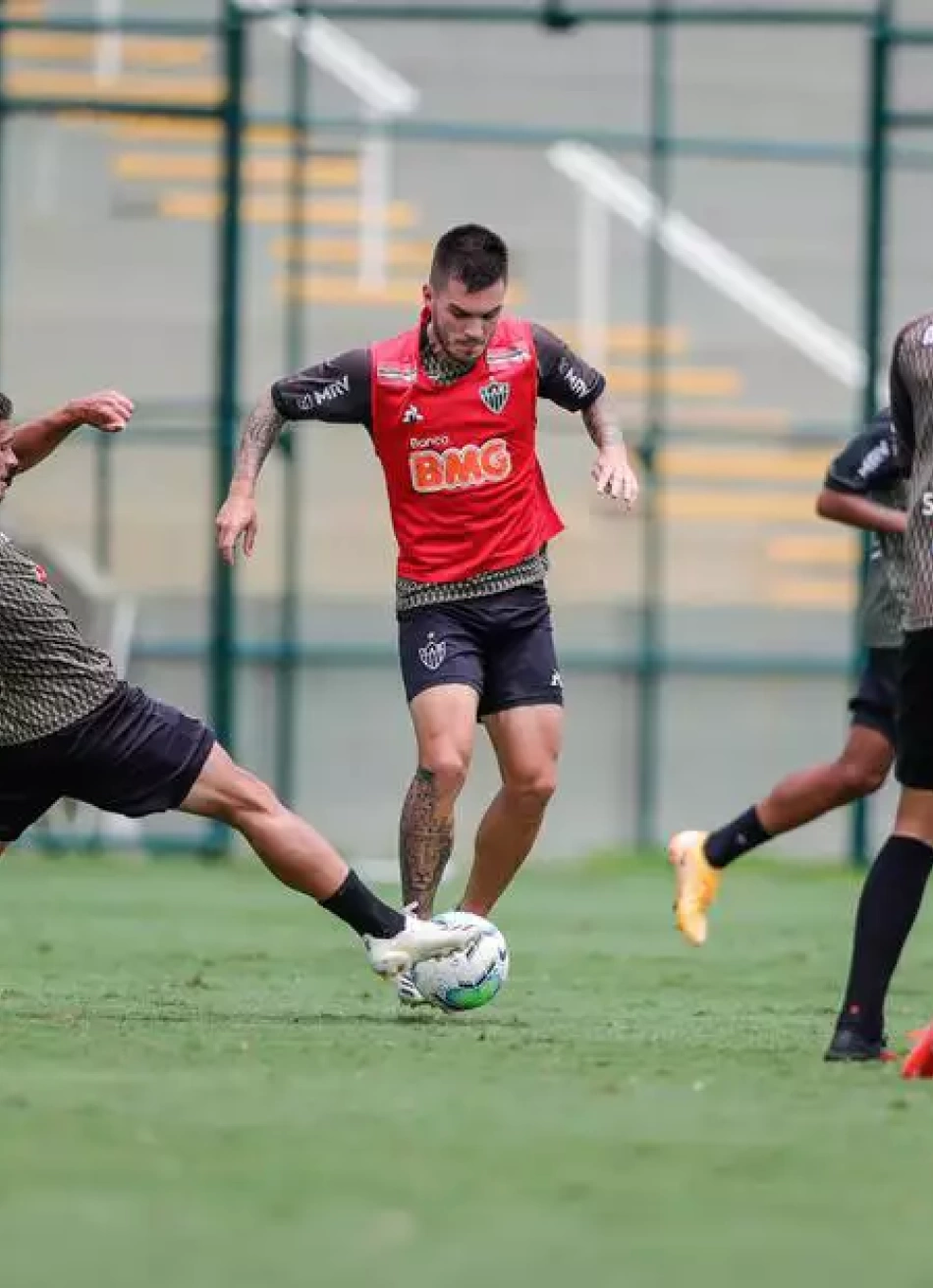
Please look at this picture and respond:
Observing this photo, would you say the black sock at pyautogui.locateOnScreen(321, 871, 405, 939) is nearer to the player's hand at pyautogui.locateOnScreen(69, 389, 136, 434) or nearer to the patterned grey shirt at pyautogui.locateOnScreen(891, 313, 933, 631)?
the player's hand at pyautogui.locateOnScreen(69, 389, 136, 434)

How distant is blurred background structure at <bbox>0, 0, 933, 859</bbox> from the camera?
16.8 meters

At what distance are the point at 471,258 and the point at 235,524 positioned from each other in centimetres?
97

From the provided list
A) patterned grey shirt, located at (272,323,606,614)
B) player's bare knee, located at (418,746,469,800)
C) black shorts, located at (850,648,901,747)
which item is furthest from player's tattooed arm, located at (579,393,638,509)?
black shorts, located at (850,648,901,747)

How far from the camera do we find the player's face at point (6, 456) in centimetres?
827

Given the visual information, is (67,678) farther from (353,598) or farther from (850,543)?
(850,543)

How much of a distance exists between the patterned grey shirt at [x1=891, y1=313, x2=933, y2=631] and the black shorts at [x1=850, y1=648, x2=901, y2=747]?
Result: 3832mm

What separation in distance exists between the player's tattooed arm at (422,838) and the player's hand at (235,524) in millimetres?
821

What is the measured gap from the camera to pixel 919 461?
285 inches

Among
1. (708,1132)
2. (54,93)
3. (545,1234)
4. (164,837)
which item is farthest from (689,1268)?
(54,93)

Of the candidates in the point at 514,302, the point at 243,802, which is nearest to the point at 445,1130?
the point at 243,802

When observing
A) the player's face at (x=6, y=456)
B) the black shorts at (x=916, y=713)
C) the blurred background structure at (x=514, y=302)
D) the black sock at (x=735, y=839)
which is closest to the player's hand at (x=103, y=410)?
the player's face at (x=6, y=456)

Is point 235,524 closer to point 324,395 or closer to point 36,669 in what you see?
point 324,395

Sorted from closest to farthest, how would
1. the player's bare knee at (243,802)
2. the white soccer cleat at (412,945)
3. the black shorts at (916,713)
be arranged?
the black shorts at (916,713), the player's bare knee at (243,802), the white soccer cleat at (412,945)

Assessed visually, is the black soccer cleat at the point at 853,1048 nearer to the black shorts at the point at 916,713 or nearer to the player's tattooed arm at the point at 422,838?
the black shorts at the point at 916,713
